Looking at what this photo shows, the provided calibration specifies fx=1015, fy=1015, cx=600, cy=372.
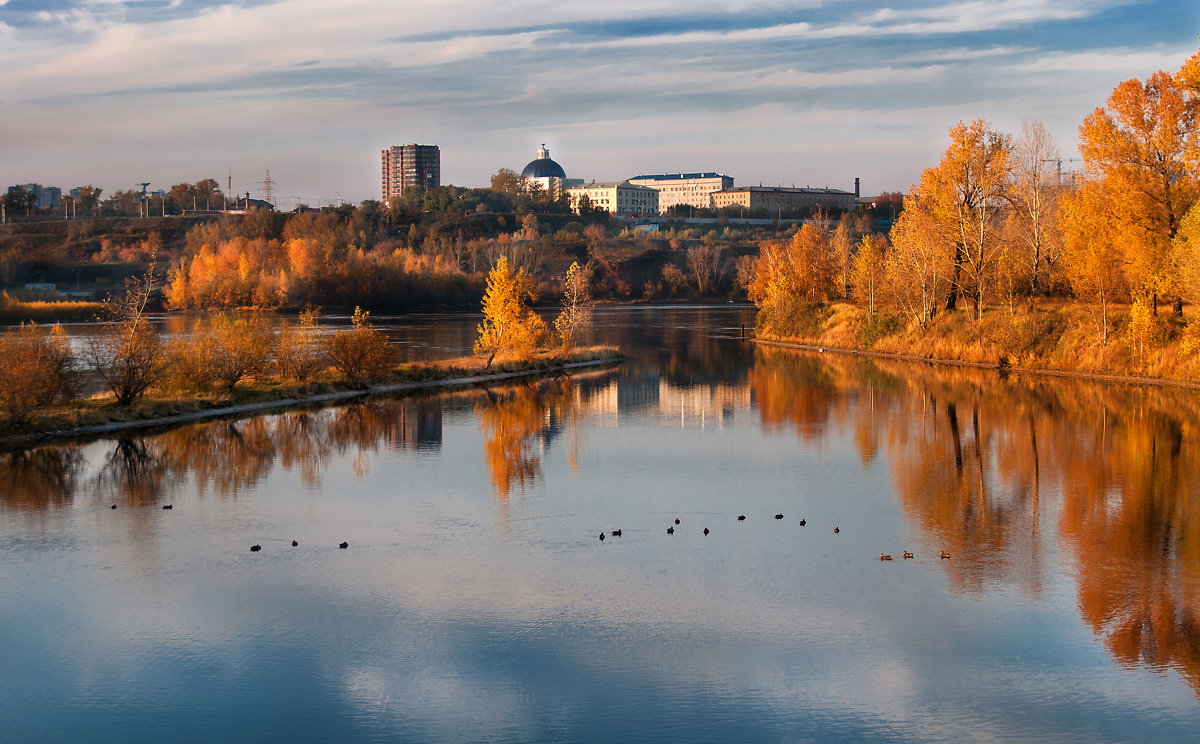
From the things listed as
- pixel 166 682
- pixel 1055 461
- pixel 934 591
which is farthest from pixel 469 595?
pixel 1055 461

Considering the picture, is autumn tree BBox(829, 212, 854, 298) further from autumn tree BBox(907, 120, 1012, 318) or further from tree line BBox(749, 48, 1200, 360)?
autumn tree BBox(907, 120, 1012, 318)

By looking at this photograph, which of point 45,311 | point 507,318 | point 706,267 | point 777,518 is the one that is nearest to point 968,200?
point 507,318

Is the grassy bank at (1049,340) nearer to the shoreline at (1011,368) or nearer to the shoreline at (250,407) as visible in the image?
the shoreline at (1011,368)

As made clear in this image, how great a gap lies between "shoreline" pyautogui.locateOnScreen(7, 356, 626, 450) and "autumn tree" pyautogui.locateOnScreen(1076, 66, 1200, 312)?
22745 millimetres

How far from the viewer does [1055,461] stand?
848 inches

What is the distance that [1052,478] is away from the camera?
19.9m

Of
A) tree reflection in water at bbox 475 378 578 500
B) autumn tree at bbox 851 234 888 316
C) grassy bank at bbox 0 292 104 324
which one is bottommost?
tree reflection in water at bbox 475 378 578 500

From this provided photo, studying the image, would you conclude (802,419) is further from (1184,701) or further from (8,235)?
(8,235)

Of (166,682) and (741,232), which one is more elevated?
(741,232)

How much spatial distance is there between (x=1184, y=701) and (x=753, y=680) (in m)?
4.05

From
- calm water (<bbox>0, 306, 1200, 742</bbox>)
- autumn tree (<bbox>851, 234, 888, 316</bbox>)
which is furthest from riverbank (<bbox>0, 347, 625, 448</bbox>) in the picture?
autumn tree (<bbox>851, 234, 888, 316</bbox>)

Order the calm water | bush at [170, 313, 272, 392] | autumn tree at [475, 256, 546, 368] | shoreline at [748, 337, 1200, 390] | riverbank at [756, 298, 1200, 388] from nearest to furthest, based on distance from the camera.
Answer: the calm water, bush at [170, 313, 272, 392], shoreline at [748, 337, 1200, 390], riverbank at [756, 298, 1200, 388], autumn tree at [475, 256, 546, 368]

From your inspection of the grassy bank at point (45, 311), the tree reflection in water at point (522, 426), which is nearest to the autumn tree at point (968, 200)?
the tree reflection in water at point (522, 426)

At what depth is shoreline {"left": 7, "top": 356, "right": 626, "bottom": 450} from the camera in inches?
986
